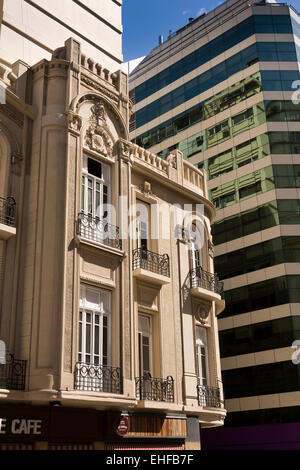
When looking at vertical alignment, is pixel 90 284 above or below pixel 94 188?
below

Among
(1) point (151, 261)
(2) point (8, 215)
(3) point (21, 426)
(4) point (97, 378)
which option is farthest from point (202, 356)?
(2) point (8, 215)

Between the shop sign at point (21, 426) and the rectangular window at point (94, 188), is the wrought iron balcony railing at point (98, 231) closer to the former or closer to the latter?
the rectangular window at point (94, 188)

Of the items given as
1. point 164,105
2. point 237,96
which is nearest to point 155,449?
point 237,96

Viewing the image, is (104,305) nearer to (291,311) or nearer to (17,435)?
(17,435)

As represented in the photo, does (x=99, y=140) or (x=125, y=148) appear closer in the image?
(x=99, y=140)

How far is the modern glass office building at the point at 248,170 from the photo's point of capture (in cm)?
3139

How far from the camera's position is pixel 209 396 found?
17.9 metres

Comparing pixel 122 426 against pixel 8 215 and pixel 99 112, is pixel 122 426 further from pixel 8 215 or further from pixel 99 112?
pixel 99 112

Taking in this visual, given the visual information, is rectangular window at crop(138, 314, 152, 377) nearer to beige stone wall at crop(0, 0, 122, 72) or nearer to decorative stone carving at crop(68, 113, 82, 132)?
decorative stone carving at crop(68, 113, 82, 132)

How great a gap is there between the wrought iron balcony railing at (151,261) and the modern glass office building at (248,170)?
16133 mm

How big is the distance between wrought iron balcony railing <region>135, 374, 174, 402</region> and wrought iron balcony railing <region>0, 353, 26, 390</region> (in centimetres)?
377

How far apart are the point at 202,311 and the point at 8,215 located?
322 inches

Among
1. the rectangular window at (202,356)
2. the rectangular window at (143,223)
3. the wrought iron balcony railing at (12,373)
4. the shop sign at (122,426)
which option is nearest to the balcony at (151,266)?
the rectangular window at (143,223)

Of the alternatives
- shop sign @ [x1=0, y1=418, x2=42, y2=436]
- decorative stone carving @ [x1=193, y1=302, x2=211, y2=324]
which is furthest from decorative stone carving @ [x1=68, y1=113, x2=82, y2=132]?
shop sign @ [x1=0, y1=418, x2=42, y2=436]
